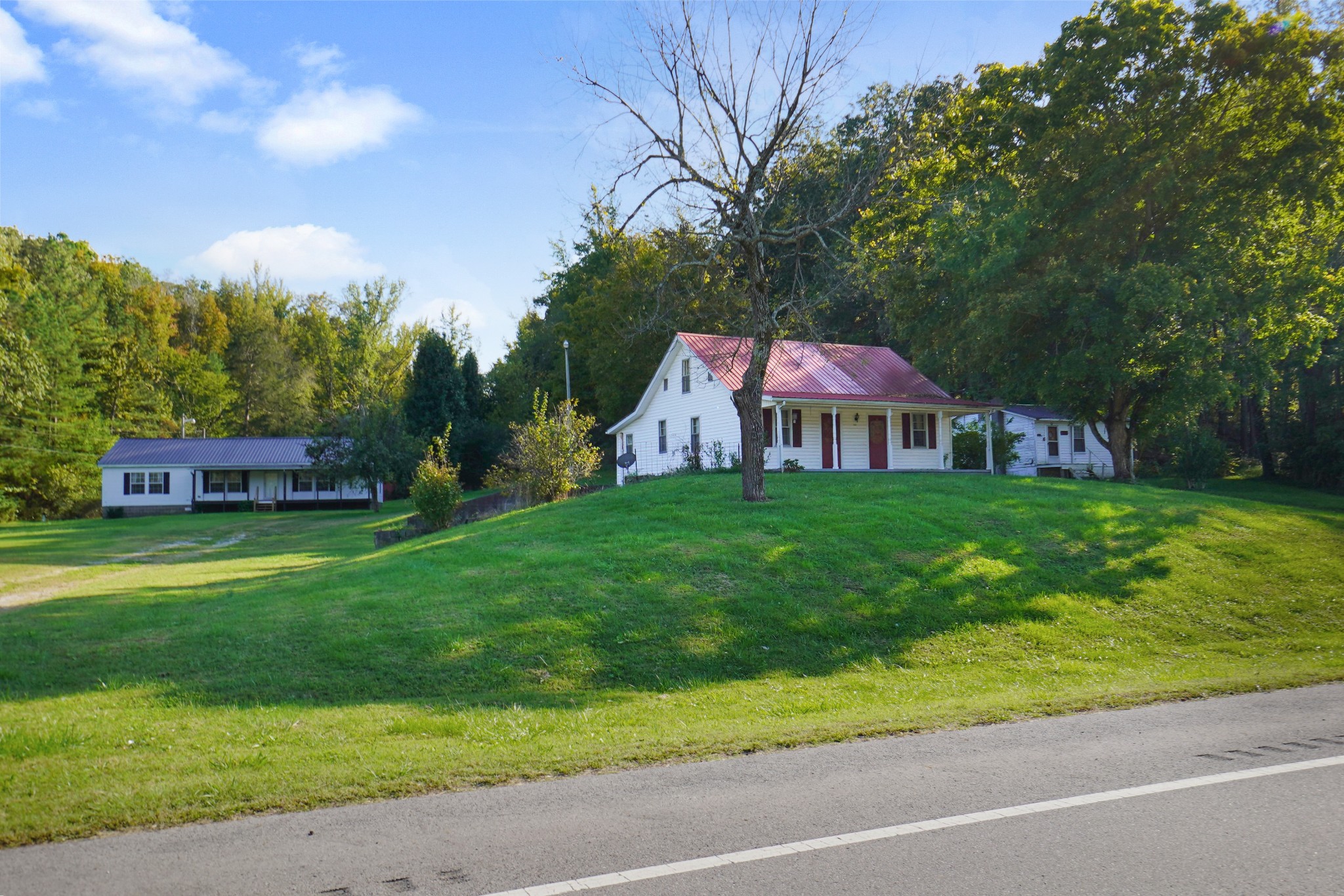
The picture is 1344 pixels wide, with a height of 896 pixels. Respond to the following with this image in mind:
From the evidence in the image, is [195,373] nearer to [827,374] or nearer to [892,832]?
[827,374]

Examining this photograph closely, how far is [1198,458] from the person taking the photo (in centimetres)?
3819

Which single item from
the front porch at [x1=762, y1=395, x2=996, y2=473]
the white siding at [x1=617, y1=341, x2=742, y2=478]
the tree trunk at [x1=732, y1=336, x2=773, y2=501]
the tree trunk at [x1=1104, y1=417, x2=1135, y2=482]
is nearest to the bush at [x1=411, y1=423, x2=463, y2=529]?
the tree trunk at [x1=732, y1=336, x2=773, y2=501]

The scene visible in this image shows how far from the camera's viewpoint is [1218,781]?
5.80 metres

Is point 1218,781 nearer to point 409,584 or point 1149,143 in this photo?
point 409,584

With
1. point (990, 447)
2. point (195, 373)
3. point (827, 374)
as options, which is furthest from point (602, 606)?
point (195, 373)

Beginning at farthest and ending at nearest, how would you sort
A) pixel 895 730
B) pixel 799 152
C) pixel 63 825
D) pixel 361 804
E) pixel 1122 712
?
1. pixel 799 152
2. pixel 1122 712
3. pixel 895 730
4. pixel 361 804
5. pixel 63 825

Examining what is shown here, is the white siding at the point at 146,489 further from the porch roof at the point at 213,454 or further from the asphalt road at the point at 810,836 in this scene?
the asphalt road at the point at 810,836

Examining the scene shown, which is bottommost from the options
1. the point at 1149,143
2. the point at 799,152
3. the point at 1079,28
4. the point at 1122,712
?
the point at 1122,712

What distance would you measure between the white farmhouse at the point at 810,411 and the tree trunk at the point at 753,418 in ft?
38.9

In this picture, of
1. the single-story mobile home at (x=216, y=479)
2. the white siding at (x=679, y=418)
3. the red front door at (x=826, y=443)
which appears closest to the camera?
the white siding at (x=679, y=418)

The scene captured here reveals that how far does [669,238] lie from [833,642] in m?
9.88

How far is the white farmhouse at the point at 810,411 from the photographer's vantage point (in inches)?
1262

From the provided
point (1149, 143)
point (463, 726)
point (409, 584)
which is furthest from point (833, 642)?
point (1149, 143)

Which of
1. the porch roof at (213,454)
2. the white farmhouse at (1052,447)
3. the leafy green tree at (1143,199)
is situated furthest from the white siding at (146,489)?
the white farmhouse at (1052,447)
